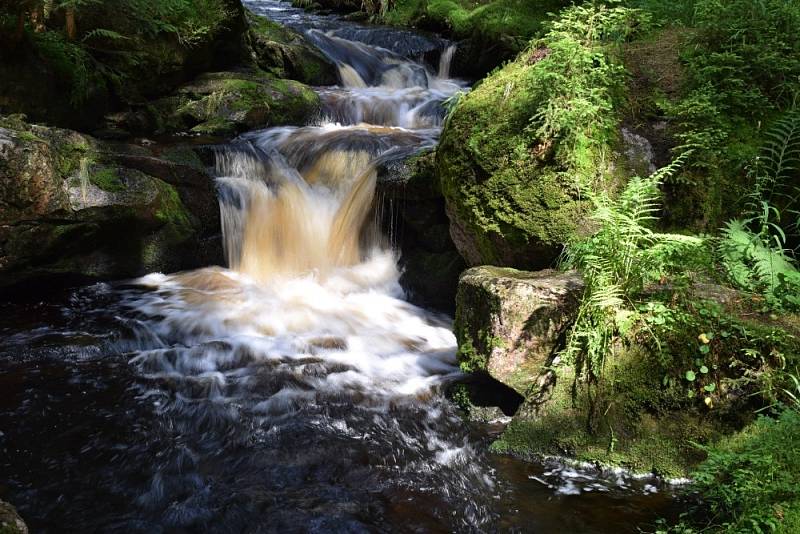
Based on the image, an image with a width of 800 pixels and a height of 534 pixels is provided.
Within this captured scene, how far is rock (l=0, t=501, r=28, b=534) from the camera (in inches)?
90.2

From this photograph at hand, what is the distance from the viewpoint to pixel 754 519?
9.12ft

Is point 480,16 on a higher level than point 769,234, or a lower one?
higher

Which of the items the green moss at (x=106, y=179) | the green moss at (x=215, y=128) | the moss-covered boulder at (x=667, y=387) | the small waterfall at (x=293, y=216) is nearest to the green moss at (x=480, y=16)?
the small waterfall at (x=293, y=216)

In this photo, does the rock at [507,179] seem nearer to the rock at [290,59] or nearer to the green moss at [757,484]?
the green moss at [757,484]

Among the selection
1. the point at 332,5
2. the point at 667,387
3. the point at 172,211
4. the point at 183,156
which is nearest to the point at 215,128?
the point at 183,156

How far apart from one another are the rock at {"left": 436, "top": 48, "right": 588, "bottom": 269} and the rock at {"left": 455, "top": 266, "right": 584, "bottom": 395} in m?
0.64

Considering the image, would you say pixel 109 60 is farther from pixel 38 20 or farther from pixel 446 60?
pixel 446 60

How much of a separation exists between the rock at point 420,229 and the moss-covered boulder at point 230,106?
9.72 feet

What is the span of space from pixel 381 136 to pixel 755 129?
5130 mm

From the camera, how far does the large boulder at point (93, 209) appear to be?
19.3 ft

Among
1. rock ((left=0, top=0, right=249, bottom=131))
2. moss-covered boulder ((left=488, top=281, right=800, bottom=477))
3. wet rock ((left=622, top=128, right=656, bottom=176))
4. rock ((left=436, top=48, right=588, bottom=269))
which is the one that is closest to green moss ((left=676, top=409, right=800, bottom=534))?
moss-covered boulder ((left=488, top=281, right=800, bottom=477))

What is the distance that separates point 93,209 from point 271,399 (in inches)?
125

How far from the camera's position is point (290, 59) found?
11734mm

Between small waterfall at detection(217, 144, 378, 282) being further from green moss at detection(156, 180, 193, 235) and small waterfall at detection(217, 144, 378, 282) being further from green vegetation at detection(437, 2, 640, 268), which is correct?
green vegetation at detection(437, 2, 640, 268)
